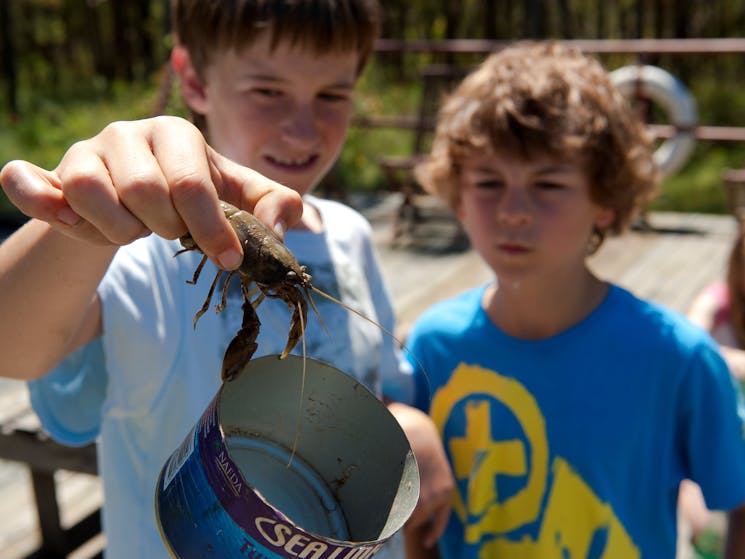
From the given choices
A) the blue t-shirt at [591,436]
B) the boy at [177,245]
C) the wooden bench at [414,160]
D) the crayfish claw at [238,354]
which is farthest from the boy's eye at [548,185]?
the wooden bench at [414,160]

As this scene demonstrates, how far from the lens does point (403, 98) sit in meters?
14.2

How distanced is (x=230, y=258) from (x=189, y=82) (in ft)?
3.11

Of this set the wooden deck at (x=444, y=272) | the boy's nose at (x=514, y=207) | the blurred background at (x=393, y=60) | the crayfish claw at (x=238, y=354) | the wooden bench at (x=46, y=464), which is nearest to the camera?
the crayfish claw at (x=238, y=354)

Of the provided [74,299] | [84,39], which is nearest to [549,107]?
[74,299]

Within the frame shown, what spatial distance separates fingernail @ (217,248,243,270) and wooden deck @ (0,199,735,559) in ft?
7.74

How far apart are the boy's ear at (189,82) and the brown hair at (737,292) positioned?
202 centimetres

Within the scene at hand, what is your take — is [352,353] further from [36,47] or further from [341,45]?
[36,47]

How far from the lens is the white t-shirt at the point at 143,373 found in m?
1.34

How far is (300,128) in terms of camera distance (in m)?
1.54

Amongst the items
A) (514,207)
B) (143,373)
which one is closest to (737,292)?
(514,207)

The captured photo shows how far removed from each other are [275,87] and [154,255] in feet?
1.33

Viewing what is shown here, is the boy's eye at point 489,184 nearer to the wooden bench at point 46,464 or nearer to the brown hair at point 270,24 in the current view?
the brown hair at point 270,24

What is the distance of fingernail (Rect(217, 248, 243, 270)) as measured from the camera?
85 centimetres

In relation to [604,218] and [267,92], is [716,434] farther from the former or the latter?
[267,92]
